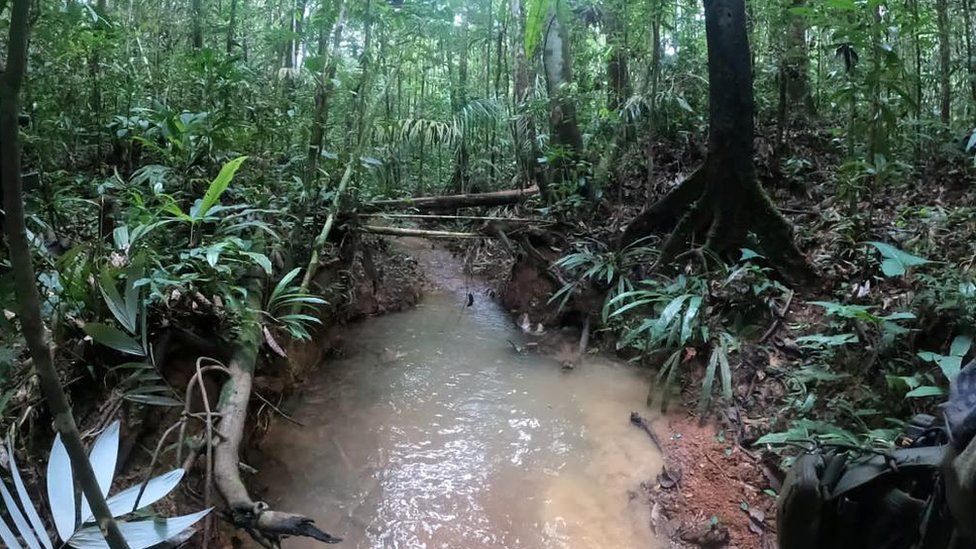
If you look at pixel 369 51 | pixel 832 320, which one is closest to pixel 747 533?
pixel 832 320

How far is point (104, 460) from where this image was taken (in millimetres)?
1583

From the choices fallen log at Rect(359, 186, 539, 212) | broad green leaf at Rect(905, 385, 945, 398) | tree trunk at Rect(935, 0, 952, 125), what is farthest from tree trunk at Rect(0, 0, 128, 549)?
tree trunk at Rect(935, 0, 952, 125)

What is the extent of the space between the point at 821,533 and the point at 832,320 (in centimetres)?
211

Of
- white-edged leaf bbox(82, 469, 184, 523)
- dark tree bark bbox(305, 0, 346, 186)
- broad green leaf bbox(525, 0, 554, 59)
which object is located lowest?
white-edged leaf bbox(82, 469, 184, 523)

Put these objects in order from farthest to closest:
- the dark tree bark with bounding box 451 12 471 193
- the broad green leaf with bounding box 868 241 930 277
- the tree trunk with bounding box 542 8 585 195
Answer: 1. the dark tree bark with bounding box 451 12 471 193
2. the tree trunk with bounding box 542 8 585 195
3. the broad green leaf with bounding box 868 241 930 277

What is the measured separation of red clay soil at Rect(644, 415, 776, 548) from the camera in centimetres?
281

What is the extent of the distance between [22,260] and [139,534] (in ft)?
3.16

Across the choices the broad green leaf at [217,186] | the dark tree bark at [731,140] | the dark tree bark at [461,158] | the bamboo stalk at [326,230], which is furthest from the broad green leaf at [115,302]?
the dark tree bark at [461,158]

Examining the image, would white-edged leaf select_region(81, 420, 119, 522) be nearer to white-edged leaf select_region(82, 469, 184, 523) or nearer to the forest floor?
white-edged leaf select_region(82, 469, 184, 523)

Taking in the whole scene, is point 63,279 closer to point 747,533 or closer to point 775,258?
point 747,533

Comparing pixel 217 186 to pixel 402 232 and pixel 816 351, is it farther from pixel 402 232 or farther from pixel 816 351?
pixel 816 351

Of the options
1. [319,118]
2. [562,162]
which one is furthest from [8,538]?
[562,162]

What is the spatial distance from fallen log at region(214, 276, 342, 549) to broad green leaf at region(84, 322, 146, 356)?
0.45 meters

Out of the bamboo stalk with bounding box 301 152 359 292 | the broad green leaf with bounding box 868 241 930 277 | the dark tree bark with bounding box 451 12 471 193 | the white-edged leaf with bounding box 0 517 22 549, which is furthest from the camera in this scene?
the dark tree bark with bounding box 451 12 471 193
